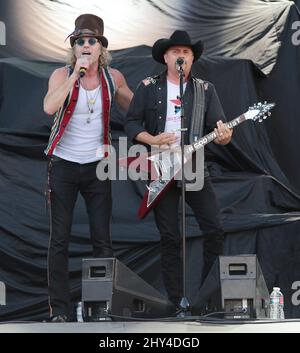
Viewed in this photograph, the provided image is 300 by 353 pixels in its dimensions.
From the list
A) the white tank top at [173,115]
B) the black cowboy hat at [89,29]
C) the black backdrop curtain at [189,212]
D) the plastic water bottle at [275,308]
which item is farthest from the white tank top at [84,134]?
the plastic water bottle at [275,308]

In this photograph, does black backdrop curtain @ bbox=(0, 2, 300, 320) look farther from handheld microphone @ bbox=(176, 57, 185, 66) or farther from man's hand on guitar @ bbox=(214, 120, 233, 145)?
handheld microphone @ bbox=(176, 57, 185, 66)

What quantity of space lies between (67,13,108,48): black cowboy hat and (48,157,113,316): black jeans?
756 mm

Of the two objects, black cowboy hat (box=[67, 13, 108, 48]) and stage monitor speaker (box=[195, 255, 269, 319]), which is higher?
black cowboy hat (box=[67, 13, 108, 48])

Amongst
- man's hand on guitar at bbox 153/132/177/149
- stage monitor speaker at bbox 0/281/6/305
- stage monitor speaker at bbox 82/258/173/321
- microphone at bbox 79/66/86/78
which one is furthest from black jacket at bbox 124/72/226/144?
stage monitor speaker at bbox 0/281/6/305

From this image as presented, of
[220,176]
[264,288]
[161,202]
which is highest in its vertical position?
[220,176]

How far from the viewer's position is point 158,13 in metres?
8.62

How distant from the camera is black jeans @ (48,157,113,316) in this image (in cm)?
650

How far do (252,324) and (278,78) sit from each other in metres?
3.53

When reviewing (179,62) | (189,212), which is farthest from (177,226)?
(189,212)

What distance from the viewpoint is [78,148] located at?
21.6 ft

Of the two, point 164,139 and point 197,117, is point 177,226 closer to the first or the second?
point 164,139

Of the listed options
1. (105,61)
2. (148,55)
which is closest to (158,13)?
(148,55)

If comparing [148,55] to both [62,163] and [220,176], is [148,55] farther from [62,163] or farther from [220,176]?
[62,163]
